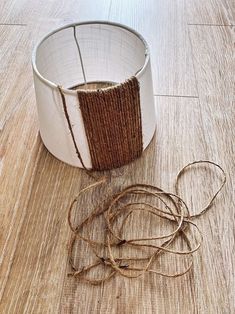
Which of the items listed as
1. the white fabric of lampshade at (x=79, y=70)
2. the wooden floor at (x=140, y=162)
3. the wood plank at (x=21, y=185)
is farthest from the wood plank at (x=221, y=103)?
the wood plank at (x=21, y=185)

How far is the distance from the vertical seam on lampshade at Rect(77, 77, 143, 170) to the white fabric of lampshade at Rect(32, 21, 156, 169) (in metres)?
0.01

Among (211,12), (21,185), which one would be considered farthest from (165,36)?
(21,185)

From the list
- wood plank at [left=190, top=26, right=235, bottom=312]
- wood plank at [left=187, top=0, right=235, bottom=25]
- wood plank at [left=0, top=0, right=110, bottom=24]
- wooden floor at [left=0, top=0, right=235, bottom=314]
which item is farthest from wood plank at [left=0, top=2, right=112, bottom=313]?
wood plank at [left=187, top=0, right=235, bottom=25]

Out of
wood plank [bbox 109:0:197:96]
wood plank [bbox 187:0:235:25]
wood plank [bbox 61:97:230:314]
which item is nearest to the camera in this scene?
wood plank [bbox 61:97:230:314]

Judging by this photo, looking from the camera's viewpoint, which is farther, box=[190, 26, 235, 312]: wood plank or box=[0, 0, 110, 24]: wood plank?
box=[0, 0, 110, 24]: wood plank

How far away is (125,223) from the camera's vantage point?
0.72 meters

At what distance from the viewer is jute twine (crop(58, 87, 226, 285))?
0.66 m

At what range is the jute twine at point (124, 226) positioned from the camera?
2.17 ft

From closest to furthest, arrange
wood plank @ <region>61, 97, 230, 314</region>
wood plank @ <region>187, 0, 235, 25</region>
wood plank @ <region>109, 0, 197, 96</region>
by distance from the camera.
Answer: wood plank @ <region>61, 97, 230, 314</region> → wood plank @ <region>109, 0, 197, 96</region> → wood plank @ <region>187, 0, 235, 25</region>

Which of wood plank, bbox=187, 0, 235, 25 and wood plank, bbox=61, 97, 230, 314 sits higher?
wood plank, bbox=187, 0, 235, 25

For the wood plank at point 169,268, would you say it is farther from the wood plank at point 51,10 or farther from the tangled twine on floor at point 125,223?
the wood plank at point 51,10

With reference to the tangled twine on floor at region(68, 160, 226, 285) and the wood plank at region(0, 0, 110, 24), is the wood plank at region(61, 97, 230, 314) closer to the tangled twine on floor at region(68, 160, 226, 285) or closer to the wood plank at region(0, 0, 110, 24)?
the tangled twine on floor at region(68, 160, 226, 285)

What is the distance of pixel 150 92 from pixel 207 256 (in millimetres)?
283

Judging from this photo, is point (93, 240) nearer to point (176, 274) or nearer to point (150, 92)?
point (176, 274)
